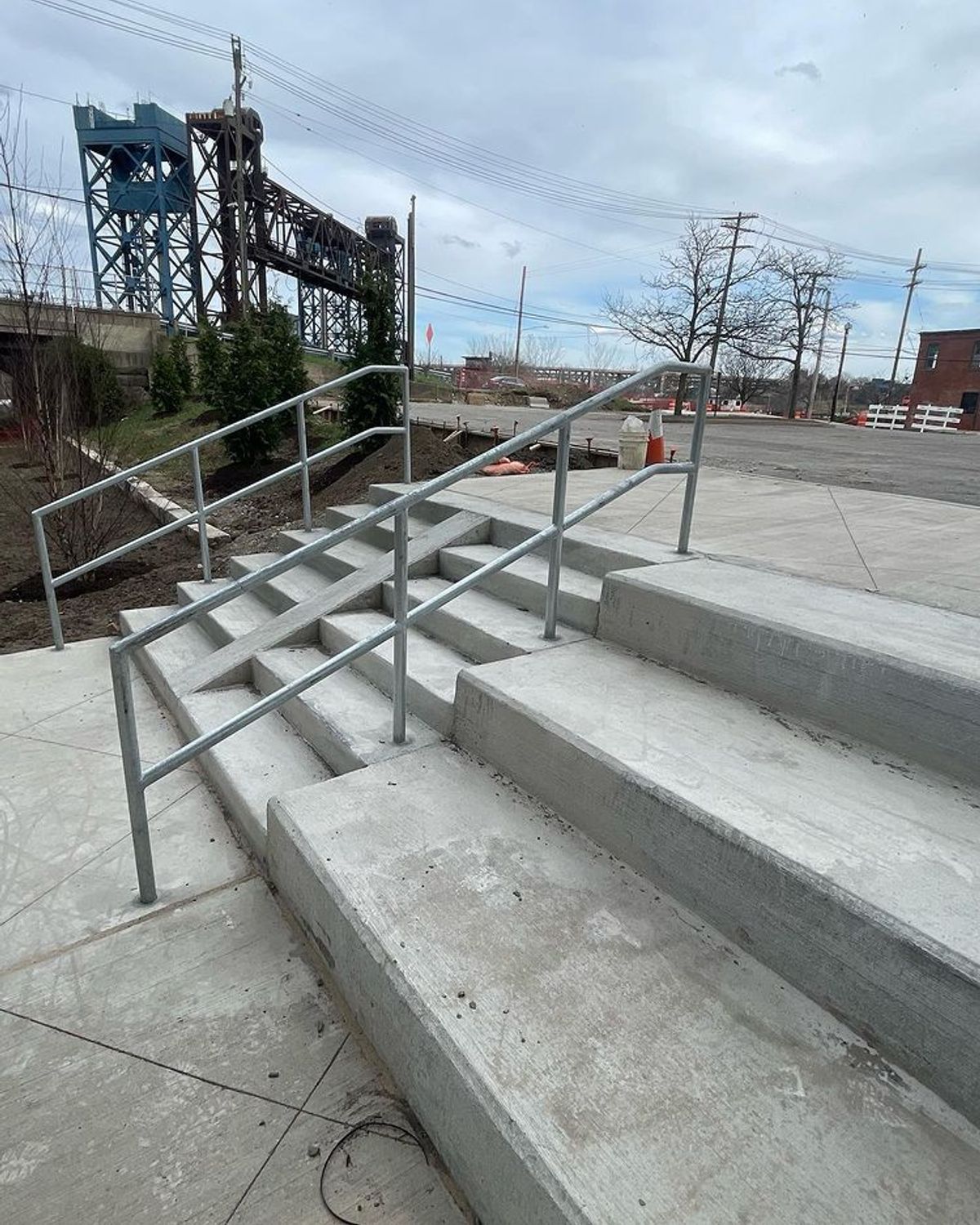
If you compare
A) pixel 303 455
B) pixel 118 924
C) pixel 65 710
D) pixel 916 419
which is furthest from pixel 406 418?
pixel 916 419

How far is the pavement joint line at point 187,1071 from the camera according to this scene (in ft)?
4.92

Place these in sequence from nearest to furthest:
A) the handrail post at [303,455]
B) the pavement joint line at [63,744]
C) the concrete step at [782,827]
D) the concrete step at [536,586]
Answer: the concrete step at [782,827] → the concrete step at [536,586] → the pavement joint line at [63,744] → the handrail post at [303,455]

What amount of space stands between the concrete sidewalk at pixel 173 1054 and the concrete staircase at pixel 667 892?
0.43 ft

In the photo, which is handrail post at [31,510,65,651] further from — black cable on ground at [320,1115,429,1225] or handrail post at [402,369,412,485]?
black cable on ground at [320,1115,429,1225]

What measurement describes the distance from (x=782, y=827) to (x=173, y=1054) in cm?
159

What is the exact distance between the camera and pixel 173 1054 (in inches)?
64.0

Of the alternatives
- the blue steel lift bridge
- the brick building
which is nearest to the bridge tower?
the blue steel lift bridge

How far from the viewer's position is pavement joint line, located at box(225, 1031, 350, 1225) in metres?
1.33

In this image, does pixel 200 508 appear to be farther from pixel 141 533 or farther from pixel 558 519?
pixel 141 533

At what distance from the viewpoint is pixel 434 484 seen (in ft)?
7.35

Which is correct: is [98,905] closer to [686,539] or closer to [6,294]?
[686,539]

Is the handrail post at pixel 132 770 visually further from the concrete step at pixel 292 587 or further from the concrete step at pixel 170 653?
the concrete step at pixel 292 587

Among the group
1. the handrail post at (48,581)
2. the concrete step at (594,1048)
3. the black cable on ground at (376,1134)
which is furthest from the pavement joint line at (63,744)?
the black cable on ground at (376,1134)

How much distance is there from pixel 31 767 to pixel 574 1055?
276 cm
